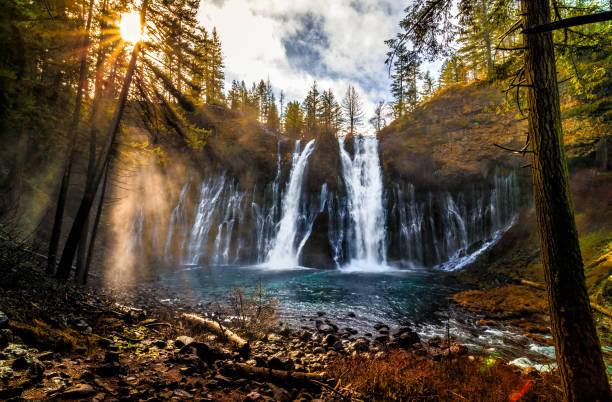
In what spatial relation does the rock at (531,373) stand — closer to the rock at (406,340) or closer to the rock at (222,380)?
the rock at (406,340)

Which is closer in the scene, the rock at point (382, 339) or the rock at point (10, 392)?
the rock at point (10, 392)

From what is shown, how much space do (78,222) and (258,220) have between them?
20.9 metres

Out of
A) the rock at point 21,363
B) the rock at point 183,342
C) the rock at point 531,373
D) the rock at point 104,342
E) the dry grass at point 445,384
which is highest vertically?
the rock at point 21,363

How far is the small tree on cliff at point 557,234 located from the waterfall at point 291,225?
72.0ft

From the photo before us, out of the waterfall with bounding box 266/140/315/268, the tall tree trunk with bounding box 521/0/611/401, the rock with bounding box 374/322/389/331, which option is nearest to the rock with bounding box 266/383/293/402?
the tall tree trunk with bounding box 521/0/611/401

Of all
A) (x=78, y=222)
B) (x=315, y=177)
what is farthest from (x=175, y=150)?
(x=78, y=222)

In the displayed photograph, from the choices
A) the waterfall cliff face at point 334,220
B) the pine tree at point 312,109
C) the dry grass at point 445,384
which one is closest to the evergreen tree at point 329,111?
the pine tree at point 312,109

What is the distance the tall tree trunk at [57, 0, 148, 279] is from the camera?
723 centimetres

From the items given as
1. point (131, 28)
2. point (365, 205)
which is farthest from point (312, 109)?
point (131, 28)

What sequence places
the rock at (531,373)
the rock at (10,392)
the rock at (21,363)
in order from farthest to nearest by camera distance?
the rock at (531,373) < the rock at (21,363) < the rock at (10,392)

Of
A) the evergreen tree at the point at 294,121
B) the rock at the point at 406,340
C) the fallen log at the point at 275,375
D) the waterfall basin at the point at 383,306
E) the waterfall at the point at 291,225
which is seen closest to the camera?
the fallen log at the point at 275,375

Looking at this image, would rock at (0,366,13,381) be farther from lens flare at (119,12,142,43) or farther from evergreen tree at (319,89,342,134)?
evergreen tree at (319,89,342,134)

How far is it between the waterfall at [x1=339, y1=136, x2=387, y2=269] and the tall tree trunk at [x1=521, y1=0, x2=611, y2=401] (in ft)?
67.1

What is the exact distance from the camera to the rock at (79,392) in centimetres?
194
